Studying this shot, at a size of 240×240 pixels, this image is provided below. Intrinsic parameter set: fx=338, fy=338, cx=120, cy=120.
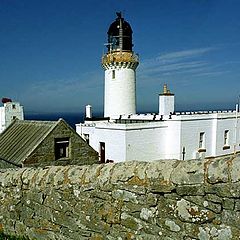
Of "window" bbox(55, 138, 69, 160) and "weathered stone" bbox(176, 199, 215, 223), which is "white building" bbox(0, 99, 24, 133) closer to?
"window" bbox(55, 138, 69, 160)

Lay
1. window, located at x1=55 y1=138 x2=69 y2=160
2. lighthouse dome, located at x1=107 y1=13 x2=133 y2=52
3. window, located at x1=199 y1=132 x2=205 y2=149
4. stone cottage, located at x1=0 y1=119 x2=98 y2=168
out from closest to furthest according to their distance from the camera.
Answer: stone cottage, located at x1=0 y1=119 x2=98 y2=168 → window, located at x1=55 y1=138 x2=69 y2=160 → window, located at x1=199 y1=132 x2=205 y2=149 → lighthouse dome, located at x1=107 y1=13 x2=133 y2=52

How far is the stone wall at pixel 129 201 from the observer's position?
12.5 ft

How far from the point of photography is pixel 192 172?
3973 millimetres

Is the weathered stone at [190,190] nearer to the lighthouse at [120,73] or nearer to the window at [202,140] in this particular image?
the window at [202,140]

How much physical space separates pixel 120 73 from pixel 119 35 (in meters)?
3.77

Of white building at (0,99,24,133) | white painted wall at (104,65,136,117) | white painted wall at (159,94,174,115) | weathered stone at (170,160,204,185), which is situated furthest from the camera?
white painted wall at (104,65,136,117)

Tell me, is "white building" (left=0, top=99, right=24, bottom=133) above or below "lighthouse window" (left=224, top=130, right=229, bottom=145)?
above

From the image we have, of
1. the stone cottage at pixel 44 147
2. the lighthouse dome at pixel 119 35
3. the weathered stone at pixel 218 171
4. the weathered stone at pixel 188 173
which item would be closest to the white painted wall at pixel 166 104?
the lighthouse dome at pixel 119 35

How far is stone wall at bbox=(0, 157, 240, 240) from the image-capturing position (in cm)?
381

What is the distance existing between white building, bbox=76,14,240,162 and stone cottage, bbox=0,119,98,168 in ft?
23.4

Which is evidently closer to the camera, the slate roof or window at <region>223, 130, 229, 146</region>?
the slate roof

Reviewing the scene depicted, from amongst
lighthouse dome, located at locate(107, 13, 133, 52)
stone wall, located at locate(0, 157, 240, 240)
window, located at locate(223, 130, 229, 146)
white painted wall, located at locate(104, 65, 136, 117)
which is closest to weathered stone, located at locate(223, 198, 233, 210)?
stone wall, located at locate(0, 157, 240, 240)

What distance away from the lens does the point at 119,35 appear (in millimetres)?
32125

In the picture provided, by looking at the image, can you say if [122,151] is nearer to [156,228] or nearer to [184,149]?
[184,149]
